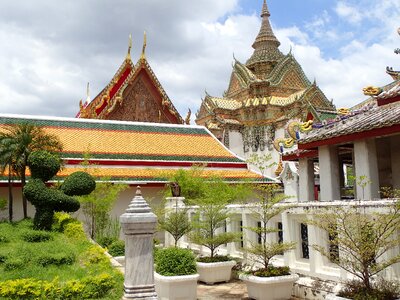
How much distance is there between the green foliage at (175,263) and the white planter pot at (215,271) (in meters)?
1.33

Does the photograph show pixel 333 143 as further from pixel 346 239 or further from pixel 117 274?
pixel 117 274

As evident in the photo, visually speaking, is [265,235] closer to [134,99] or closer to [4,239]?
[4,239]

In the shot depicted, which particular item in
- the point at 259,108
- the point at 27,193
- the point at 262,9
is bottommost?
the point at 27,193

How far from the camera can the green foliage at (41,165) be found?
14.5 meters

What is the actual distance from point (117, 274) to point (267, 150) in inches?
1034

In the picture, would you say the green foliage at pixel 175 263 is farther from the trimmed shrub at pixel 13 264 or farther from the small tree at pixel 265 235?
the trimmed shrub at pixel 13 264

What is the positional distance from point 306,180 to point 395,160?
123 inches

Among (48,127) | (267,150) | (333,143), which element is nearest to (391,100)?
(333,143)

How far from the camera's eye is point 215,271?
11602 mm

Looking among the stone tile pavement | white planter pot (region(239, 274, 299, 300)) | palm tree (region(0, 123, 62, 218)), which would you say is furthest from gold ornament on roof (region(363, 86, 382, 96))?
palm tree (region(0, 123, 62, 218))

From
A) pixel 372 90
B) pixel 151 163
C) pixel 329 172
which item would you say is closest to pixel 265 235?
pixel 329 172

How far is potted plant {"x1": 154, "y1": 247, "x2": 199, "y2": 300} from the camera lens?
975cm

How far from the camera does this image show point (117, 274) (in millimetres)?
9758

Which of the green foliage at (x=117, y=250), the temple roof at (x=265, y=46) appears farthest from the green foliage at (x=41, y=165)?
the temple roof at (x=265, y=46)
